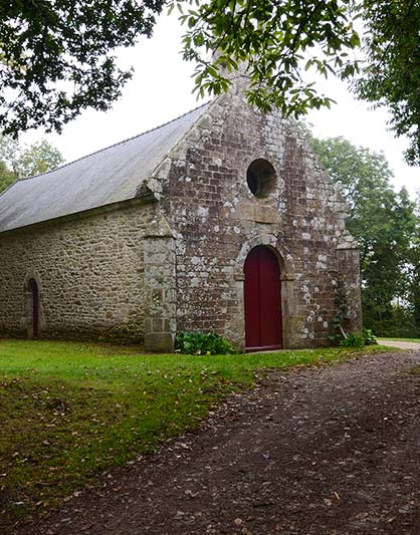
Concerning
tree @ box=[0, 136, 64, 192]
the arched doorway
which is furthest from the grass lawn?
tree @ box=[0, 136, 64, 192]

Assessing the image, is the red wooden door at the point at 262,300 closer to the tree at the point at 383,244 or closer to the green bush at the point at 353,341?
the green bush at the point at 353,341

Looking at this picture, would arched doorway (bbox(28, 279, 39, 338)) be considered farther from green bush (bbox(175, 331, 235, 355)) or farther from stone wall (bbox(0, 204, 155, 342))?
green bush (bbox(175, 331, 235, 355))

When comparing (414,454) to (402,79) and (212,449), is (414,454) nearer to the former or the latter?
(212,449)

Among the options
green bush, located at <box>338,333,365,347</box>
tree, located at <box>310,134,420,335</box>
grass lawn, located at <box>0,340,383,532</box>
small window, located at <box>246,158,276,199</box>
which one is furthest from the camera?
tree, located at <box>310,134,420,335</box>

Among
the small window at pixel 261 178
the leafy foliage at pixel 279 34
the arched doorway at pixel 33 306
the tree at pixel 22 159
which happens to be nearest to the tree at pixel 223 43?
the leafy foliage at pixel 279 34

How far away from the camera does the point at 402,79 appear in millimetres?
9258

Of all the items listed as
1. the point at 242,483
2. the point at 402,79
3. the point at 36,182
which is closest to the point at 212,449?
the point at 242,483

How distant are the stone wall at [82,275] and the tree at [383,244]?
58.7ft

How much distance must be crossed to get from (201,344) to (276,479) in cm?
718

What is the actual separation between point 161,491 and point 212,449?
3.63ft

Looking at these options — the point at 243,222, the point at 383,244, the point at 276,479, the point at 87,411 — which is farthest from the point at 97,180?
the point at 383,244

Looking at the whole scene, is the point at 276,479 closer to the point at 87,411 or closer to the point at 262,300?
the point at 87,411

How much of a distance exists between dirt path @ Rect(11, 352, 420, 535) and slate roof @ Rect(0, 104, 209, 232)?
7719mm

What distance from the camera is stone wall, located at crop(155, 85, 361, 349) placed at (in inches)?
502
